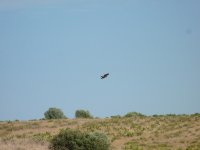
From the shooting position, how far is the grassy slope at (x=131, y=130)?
49125 mm

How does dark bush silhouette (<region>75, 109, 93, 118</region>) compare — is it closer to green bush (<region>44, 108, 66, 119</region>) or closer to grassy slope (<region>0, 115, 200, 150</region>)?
green bush (<region>44, 108, 66, 119</region>)

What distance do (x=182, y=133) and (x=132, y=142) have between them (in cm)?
690

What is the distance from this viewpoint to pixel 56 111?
259 ft

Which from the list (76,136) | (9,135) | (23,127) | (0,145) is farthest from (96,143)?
(23,127)

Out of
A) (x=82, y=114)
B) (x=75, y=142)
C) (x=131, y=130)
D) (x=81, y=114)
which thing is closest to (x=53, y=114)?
(x=81, y=114)

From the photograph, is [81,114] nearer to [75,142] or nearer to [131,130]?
[131,130]

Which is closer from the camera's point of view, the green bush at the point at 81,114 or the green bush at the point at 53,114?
the green bush at the point at 53,114

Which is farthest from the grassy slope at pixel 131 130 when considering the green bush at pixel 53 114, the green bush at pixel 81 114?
the green bush at pixel 81 114

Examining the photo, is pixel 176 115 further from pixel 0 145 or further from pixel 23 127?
pixel 0 145

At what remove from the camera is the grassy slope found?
→ 49.1 m

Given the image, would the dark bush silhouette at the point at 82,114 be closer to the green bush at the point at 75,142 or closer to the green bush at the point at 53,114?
the green bush at the point at 53,114

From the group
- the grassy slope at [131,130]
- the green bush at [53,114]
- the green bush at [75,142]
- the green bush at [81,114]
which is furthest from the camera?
the green bush at [81,114]

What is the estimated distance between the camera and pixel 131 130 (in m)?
57.1

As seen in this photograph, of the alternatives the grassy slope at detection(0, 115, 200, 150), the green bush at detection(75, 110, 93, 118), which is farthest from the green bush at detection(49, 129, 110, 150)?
the green bush at detection(75, 110, 93, 118)
